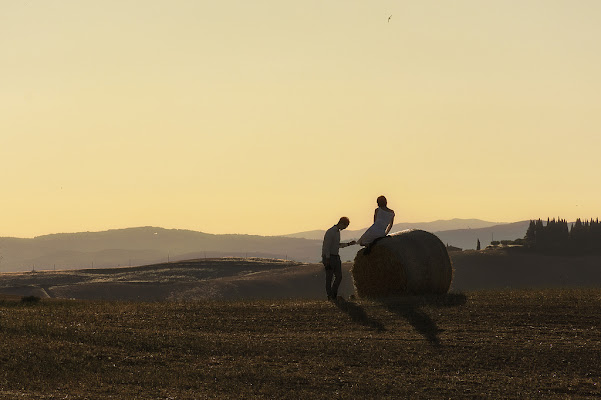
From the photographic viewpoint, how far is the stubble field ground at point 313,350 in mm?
13508

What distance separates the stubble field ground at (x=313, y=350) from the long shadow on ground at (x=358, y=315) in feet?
0.21

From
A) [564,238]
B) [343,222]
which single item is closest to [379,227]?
[343,222]

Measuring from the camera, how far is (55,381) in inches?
565

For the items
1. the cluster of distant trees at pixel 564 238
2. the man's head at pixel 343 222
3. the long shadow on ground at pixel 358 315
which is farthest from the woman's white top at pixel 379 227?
the cluster of distant trees at pixel 564 238

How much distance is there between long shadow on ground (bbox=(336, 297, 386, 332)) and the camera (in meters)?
18.1

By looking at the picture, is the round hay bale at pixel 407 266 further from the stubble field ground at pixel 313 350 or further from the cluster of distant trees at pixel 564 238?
the cluster of distant trees at pixel 564 238

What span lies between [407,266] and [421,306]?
2618 millimetres

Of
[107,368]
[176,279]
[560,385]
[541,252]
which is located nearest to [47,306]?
[107,368]

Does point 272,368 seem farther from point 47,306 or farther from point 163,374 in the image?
point 47,306

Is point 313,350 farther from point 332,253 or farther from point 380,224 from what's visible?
point 380,224

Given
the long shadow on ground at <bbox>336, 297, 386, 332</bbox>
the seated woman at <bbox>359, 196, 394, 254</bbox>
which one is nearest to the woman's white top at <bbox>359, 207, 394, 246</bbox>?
the seated woman at <bbox>359, 196, 394, 254</bbox>

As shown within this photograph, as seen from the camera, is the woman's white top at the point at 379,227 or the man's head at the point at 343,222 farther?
the woman's white top at the point at 379,227

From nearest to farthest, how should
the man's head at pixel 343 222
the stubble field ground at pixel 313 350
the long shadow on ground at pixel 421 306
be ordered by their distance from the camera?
the stubble field ground at pixel 313 350
the long shadow on ground at pixel 421 306
the man's head at pixel 343 222

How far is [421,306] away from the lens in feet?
65.7
